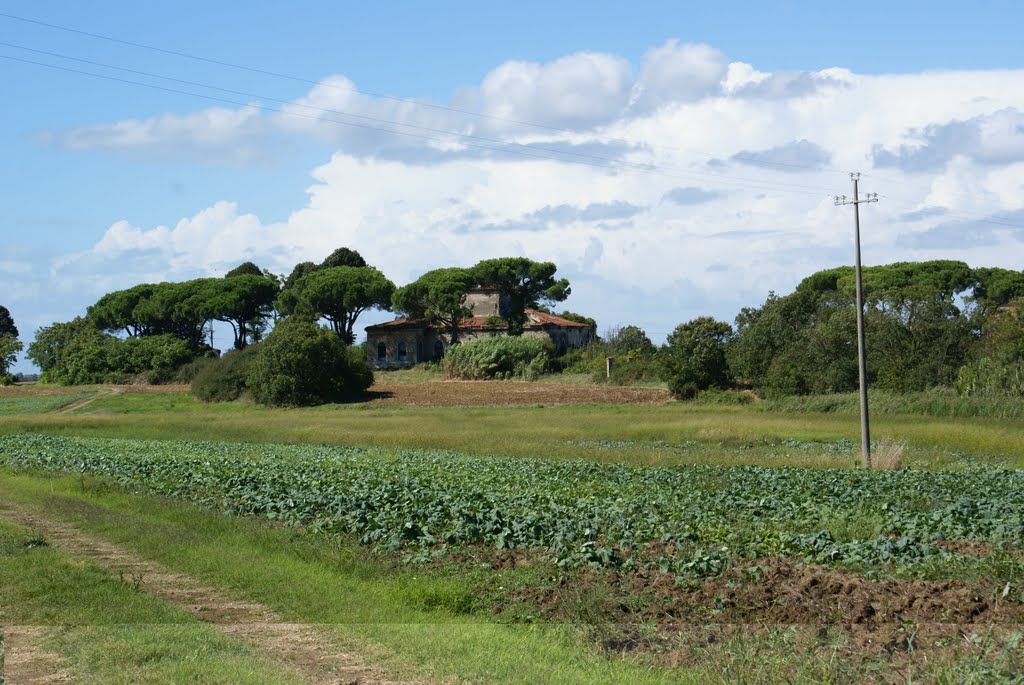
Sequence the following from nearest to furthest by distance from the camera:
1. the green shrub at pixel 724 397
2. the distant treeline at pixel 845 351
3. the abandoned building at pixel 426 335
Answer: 1. the distant treeline at pixel 845 351
2. the green shrub at pixel 724 397
3. the abandoned building at pixel 426 335

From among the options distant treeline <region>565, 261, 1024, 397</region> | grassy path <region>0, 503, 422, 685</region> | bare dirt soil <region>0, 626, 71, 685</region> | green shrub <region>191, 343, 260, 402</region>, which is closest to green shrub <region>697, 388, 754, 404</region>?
distant treeline <region>565, 261, 1024, 397</region>

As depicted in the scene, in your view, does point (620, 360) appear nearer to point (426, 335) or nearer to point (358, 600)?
point (426, 335)

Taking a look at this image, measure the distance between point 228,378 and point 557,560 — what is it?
68.2 metres

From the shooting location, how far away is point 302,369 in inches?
2874

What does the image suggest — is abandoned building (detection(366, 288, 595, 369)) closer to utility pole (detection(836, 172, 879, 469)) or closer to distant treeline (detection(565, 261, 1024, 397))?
distant treeline (detection(565, 261, 1024, 397))

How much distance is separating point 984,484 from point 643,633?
16031 millimetres

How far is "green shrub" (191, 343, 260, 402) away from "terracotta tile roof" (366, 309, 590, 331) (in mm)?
24919

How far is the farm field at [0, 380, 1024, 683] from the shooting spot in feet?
31.9

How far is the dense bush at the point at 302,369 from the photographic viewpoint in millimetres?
72688

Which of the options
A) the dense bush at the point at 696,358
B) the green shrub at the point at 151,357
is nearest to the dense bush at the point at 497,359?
the dense bush at the point at 696,358

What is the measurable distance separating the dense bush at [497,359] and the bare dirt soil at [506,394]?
560cm

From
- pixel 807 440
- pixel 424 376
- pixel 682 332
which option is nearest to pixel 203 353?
pixel 424 376

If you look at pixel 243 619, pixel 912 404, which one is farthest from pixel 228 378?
pixel 243 619

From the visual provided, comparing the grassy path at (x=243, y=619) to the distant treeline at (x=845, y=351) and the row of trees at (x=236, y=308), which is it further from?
the row of trees at (x=236, y=308)
